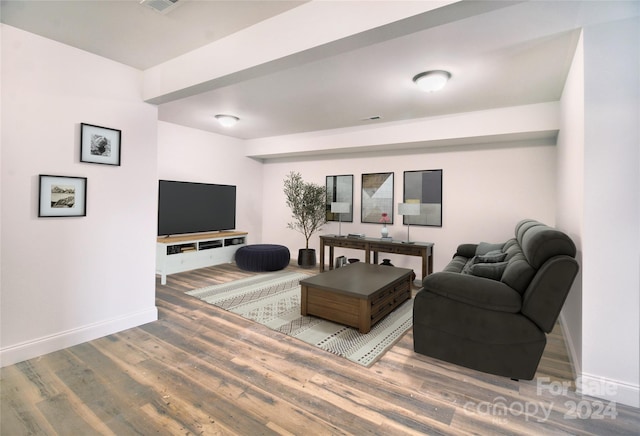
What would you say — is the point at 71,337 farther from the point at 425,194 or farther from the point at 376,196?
the point at 425,194

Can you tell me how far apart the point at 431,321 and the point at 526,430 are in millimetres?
867

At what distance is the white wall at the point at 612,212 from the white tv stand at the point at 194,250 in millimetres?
4869

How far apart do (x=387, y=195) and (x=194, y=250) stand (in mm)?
3523

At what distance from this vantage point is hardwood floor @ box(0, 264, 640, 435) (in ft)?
5.59

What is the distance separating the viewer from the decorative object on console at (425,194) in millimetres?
4949

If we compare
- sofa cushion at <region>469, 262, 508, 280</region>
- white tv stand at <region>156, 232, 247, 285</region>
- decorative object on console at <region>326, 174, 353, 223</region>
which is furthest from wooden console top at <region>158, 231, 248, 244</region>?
sofa cushion at <region>469, 262, 508, 280</region>

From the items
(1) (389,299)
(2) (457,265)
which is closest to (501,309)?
(1) (389,299)

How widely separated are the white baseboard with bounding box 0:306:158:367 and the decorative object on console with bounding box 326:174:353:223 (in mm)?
3598

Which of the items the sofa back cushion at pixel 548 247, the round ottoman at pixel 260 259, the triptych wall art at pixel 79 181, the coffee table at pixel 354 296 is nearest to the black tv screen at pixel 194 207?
the round ottoman at pixel 260 259

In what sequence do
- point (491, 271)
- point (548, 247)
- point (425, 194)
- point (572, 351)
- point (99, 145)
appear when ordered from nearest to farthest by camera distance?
point (548, 247), point (572, 351), point (491, 271), point (99, 145), point (425, 194)

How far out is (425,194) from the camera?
16.6 feet

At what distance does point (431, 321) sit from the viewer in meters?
2.44

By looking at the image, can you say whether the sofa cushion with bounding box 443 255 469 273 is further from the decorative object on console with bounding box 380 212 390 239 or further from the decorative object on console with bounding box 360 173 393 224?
the decorative object on console with bounding box 360 173 393 224

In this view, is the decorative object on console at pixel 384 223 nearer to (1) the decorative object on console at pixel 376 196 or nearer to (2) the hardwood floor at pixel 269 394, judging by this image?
(1) the decorative object on console at pixel 376 196
